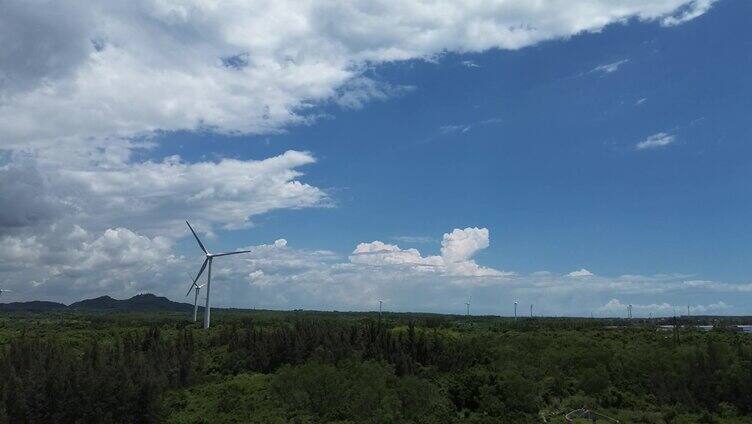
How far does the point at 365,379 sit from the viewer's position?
319ft

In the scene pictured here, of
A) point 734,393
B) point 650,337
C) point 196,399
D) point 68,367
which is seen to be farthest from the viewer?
point 650,337

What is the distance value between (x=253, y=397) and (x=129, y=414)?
718 inches

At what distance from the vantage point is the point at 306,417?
8288 centimetres

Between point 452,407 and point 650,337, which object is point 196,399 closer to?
point 452,407

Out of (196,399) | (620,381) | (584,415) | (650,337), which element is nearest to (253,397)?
(196,399)

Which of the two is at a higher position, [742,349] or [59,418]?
[742,349]

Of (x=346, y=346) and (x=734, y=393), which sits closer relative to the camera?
(x=734, y=393)

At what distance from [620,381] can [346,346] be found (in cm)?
5050

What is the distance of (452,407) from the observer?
97750 mm

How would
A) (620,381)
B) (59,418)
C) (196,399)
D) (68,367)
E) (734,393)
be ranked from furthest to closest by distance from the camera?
1. (620,381)
2. (734,393)
3. (196,399)
4. (68,367)
5. (59,418)

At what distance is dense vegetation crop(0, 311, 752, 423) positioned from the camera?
8381cm

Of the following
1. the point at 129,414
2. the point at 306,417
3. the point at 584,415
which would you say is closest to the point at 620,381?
the point at 584,415

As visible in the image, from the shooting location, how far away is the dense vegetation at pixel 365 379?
83812 millimetres

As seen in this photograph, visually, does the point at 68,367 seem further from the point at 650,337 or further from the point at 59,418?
the point at 650,337
